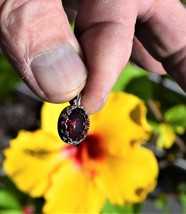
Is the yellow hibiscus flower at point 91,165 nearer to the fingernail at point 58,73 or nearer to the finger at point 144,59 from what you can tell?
the finger at point 144,59

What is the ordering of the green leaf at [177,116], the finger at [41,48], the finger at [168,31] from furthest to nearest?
the green leaf at [177,116] → the finger at [168,31] → the finger at [41,48]

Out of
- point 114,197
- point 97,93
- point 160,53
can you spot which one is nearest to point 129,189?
point 114,197

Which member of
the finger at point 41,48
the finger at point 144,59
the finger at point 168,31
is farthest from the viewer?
the finger at point 144,59

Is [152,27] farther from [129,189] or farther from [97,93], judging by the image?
[129,189]

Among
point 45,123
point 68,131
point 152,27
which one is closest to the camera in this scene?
point 68,131

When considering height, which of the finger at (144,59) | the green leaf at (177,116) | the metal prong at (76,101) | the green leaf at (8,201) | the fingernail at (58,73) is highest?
the fingernail at (58,73)

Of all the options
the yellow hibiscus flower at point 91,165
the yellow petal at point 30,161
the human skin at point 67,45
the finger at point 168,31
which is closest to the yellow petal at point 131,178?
the yellow hibiscus flower at point 91,165

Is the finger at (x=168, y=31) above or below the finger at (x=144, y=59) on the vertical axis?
above
